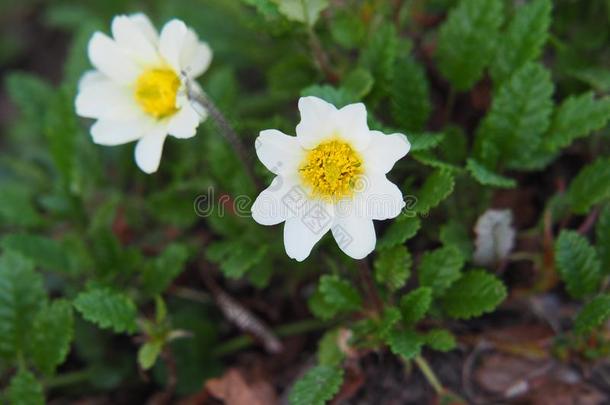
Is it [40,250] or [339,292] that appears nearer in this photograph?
[339,292]

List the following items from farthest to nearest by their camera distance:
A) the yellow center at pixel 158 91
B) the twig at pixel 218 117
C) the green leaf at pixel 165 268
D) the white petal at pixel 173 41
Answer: the green leaf at pixel 165 268 < the yellow center at pixel 158 91 < the twig at pixel 218 117 < the white petal at pixel 173 41

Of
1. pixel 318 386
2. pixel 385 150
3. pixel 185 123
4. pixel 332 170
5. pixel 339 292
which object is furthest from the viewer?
pixel 339 292

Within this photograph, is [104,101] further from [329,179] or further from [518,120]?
[518,120]

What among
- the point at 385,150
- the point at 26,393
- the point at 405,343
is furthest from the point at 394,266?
the point at 26,393

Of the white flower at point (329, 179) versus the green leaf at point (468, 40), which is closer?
the white flower at point (329, 179)

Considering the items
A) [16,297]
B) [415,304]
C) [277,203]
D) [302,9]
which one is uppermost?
[302,9]

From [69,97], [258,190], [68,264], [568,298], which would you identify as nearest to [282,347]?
[258,190]

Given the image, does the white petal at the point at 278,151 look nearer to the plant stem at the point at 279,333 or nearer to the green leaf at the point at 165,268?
the green leaf at the point at 165,268

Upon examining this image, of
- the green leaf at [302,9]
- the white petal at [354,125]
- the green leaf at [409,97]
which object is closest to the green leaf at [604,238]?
the green leaf at [409,97]
